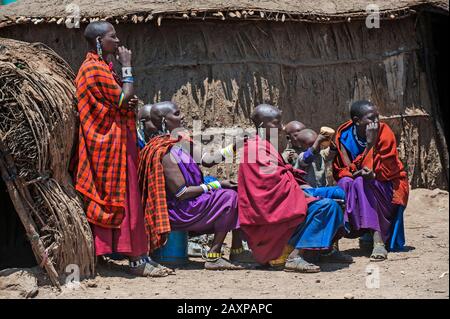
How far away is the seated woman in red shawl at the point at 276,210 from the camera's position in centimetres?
745

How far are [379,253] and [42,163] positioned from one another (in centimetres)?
330

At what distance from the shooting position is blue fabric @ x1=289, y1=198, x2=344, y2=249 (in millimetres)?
7465

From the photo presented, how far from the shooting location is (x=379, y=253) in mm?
8016

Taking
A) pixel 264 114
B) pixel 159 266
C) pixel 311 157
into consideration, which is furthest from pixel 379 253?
pixel 159 266

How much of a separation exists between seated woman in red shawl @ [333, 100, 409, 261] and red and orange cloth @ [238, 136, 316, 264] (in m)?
0.82

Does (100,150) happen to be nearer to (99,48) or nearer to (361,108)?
(99,48)

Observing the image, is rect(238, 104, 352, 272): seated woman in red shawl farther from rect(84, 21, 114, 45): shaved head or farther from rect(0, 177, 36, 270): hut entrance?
rect(0, 177, 36, 270): hut entrance

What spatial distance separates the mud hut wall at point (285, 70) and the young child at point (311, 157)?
2498 millimetres

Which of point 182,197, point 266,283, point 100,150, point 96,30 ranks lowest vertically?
point 266,283

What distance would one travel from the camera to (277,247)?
24.9ft

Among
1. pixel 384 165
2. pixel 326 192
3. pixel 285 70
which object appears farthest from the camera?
pixel 285 70

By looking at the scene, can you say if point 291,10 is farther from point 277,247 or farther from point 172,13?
point 277,247

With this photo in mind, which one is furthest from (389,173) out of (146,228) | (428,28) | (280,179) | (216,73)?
(428,28)

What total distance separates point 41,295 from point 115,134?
1.47 m
